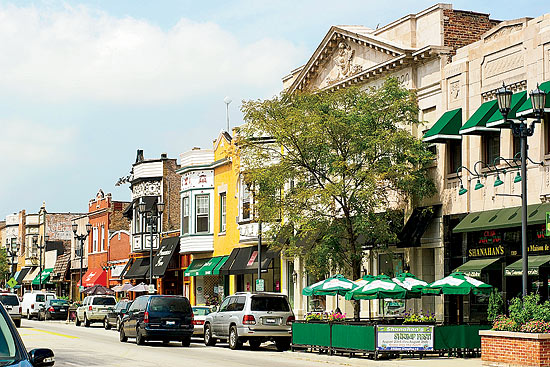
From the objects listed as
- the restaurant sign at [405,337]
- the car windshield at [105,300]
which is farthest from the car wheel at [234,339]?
the car windshield at [105,300]

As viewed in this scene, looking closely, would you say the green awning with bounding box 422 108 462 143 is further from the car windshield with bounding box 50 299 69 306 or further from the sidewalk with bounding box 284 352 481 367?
the car windshield with bounding box 50 299 69 306

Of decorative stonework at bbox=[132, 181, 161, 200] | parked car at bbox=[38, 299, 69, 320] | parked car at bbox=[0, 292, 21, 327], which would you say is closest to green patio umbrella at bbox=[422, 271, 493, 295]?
parked car at bbox=[0, 292, 21, 327]

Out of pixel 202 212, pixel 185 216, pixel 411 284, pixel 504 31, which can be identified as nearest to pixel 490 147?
pixel 504 31

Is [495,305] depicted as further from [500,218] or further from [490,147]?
[490,147]

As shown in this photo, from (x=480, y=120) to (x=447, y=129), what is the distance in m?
2.15

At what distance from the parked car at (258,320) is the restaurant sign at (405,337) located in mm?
5963

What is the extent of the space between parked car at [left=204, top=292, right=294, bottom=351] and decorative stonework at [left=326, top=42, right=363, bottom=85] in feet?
37.6

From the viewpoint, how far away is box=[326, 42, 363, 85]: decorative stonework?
1445 inches

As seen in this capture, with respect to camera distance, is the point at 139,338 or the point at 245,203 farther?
the point at 245,203

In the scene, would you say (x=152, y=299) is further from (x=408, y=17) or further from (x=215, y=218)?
(x=215, y=218)

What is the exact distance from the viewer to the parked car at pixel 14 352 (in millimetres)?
7977

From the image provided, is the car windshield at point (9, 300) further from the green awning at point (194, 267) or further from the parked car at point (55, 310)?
the parked car at point (55, 310)

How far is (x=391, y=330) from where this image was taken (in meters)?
23.4

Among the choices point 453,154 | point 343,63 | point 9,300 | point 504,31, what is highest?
point 343,63
